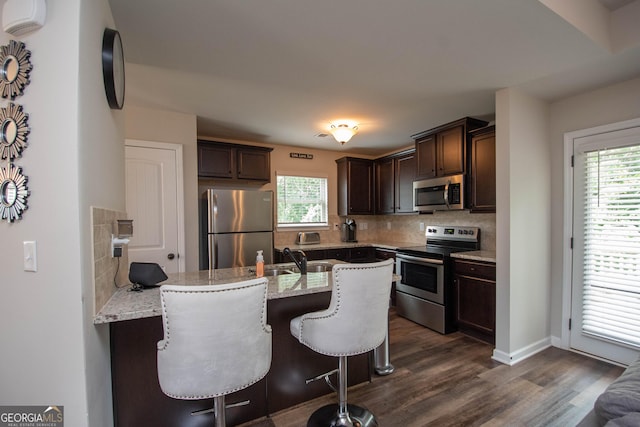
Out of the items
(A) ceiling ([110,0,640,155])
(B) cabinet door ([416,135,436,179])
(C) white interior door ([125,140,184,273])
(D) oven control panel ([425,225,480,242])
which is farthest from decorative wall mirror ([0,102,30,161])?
(D) oven control panel ([425,225,480,242])

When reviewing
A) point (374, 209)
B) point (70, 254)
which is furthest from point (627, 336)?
point (70, 254)

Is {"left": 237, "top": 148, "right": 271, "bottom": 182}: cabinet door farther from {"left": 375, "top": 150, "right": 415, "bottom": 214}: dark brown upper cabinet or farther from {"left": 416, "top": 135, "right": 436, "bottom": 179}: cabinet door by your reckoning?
{"left": 416, "top": 135, "right": 436, "bottom": 179}: cabinet door

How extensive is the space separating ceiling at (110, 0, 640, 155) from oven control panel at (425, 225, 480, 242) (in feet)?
4.87

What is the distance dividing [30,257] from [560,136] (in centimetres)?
411

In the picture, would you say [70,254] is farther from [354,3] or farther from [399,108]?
[399,108]

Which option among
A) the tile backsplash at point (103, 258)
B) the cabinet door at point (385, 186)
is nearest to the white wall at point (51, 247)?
the tile backsplash at point (103, 258)

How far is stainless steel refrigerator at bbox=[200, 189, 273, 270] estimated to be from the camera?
3566 millimetres

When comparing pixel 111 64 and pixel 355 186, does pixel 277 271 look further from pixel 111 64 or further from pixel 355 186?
pixel 355 186

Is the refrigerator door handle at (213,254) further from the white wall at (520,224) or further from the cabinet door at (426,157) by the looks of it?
the white wall at (520,224)

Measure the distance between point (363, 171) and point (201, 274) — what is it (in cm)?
346

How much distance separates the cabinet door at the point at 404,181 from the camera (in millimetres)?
4434

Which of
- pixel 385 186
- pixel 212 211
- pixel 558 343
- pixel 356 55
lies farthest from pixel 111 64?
pixel 558 343

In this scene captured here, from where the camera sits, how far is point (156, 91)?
8.83 feet

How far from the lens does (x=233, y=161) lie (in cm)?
402
